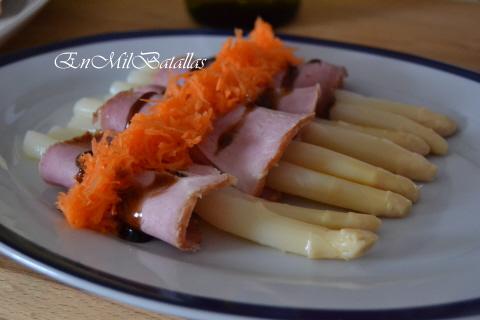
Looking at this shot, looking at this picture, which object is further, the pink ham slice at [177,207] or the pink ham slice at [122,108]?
the pink ham slice at [122,108]

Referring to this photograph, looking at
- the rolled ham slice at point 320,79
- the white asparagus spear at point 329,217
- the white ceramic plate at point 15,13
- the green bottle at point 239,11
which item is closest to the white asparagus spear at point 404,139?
the rolled ham slice at point 320,79

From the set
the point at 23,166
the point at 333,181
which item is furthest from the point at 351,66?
the point at 23,166

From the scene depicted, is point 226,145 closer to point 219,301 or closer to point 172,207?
point 172,207

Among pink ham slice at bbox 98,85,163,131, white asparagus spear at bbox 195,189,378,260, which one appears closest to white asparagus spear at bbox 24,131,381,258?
white asparagus spear at bbox 195,189,378,260

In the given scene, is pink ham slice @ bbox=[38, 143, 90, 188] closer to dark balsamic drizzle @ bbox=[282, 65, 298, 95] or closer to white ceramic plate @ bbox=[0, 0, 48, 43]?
dark balsamic drizzle @ bbox=[282, 65, 298, 95]

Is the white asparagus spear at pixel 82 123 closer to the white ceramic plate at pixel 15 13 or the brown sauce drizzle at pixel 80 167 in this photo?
the brown sauce drizzle at pixel 80 167

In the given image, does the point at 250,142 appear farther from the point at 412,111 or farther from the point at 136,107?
the point at 412,111
